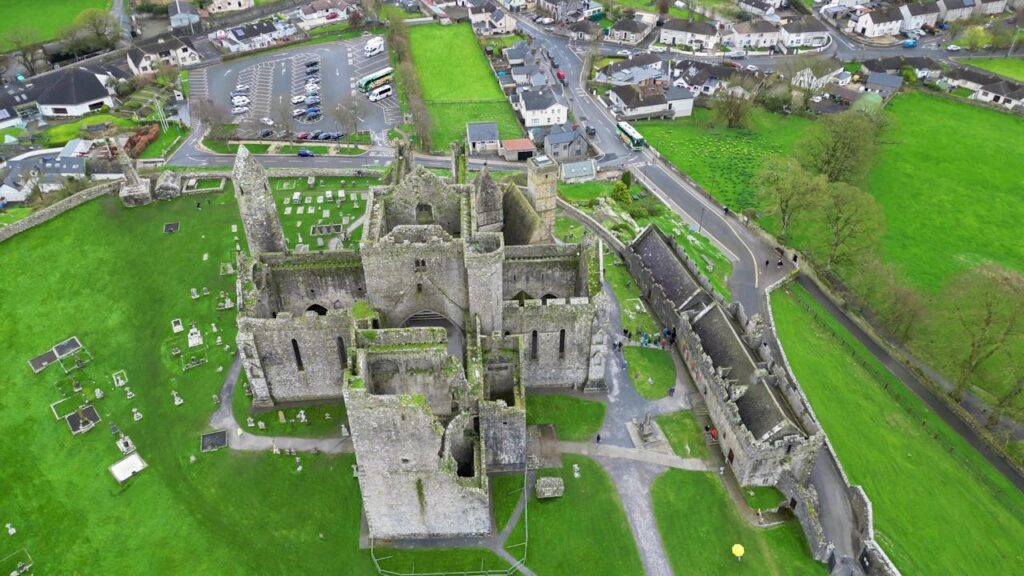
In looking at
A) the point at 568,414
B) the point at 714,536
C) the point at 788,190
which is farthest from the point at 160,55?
the point at 714,536

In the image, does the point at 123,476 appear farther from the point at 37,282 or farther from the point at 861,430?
the point at 861,430

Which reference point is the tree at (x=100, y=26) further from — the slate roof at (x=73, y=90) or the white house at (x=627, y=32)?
the white house at (x=627, y=32)

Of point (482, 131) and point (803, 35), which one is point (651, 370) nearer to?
point (482, 131)

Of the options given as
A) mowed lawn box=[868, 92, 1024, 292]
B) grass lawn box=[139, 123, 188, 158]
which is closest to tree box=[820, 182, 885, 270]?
mowed lawn box=[868, 92, 1024, 292]

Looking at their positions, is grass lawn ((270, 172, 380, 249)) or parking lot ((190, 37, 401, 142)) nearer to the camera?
grass lawn ((270, 172, 380, 249))

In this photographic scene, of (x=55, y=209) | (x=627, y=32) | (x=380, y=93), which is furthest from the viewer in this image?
(x=627, y=32)

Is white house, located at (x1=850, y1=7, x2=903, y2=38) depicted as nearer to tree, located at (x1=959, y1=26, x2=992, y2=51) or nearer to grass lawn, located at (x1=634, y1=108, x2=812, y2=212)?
tree, located at (x1=959, y1=26, x2=992, y2=51)

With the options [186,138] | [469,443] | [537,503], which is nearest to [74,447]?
[469,443]
